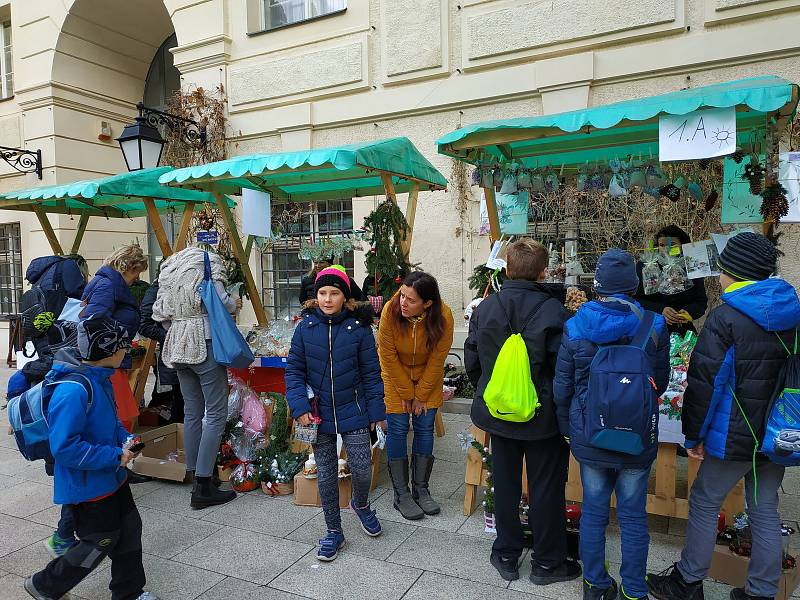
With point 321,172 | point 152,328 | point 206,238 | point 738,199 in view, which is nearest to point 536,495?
point 738,199

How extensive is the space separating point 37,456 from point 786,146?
6619 mm

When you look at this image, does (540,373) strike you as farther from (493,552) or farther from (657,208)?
(657,208)

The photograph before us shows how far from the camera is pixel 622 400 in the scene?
7.86ft

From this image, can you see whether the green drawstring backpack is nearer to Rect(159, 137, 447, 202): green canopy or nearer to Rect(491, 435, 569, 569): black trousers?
Rect(491, 435, 569, 569): black trousers

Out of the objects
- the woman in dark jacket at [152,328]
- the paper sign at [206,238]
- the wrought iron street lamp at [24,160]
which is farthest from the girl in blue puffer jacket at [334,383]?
the wrought iron street lamp at [24,160]

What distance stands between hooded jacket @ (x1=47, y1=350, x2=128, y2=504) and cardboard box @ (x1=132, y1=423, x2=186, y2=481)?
5.71 ft

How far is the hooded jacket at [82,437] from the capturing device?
2393 millimetres

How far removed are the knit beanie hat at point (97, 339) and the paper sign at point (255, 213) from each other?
2.45 metres

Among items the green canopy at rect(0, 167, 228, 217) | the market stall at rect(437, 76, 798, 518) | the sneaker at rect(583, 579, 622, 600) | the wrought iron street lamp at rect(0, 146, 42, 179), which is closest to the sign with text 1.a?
the market stall at rect(437, 76, 798, 518)

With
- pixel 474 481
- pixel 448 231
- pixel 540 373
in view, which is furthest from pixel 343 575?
pixel 448 231

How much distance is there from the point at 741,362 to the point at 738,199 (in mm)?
1772

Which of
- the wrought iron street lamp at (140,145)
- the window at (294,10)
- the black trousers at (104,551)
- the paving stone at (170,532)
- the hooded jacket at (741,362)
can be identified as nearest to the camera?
the hooded jacket at (741,362)

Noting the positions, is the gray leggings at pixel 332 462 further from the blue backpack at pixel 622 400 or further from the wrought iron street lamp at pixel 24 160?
the wrought iron street lamp at pixel 24 160

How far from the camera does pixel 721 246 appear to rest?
3639mm
